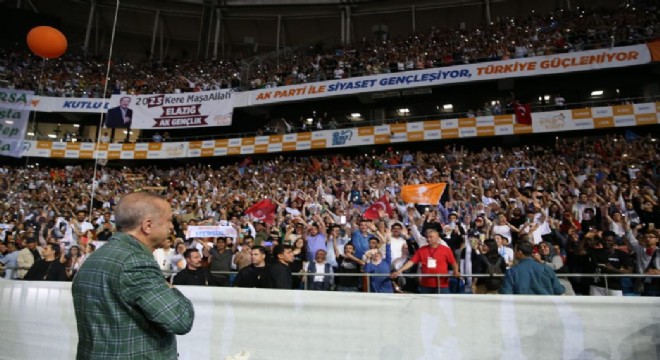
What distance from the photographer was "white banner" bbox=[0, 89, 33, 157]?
11.7 m

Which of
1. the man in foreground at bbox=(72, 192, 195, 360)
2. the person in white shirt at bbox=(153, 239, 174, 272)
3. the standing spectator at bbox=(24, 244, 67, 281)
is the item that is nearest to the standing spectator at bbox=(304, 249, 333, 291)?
the person in white shirt at bbox=(153, 239, 174, 272)

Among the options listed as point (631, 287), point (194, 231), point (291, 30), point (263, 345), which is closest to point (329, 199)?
point (194, 231)

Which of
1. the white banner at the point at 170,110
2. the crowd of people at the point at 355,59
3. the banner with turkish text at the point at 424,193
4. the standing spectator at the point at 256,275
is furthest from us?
the white banner at the point at 170,110

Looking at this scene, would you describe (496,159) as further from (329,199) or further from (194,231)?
(194,231)

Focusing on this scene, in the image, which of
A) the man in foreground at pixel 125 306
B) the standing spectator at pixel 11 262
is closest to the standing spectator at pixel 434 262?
the man in foreground at pixel 125 306

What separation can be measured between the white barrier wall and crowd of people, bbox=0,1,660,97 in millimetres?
20294

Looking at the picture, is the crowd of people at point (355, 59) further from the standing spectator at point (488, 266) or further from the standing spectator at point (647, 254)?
the standing spectator at point (488, 266)

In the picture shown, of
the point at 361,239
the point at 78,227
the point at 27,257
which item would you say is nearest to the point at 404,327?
the point at 361,239

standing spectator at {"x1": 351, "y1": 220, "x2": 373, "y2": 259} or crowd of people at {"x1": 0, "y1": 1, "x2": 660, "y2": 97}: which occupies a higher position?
crowd of people at {"x1": 0, "y1": 1, "x2": 660, "y2": 97}

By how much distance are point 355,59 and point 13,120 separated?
17455 mm

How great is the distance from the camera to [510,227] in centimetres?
800

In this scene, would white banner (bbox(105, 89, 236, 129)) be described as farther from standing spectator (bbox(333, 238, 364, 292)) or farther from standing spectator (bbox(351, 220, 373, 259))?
standing spectator (bbox(333, 238, 364, 292))

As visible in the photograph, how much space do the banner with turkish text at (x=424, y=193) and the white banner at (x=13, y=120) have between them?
957cm

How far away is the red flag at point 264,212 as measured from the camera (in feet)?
36.5
